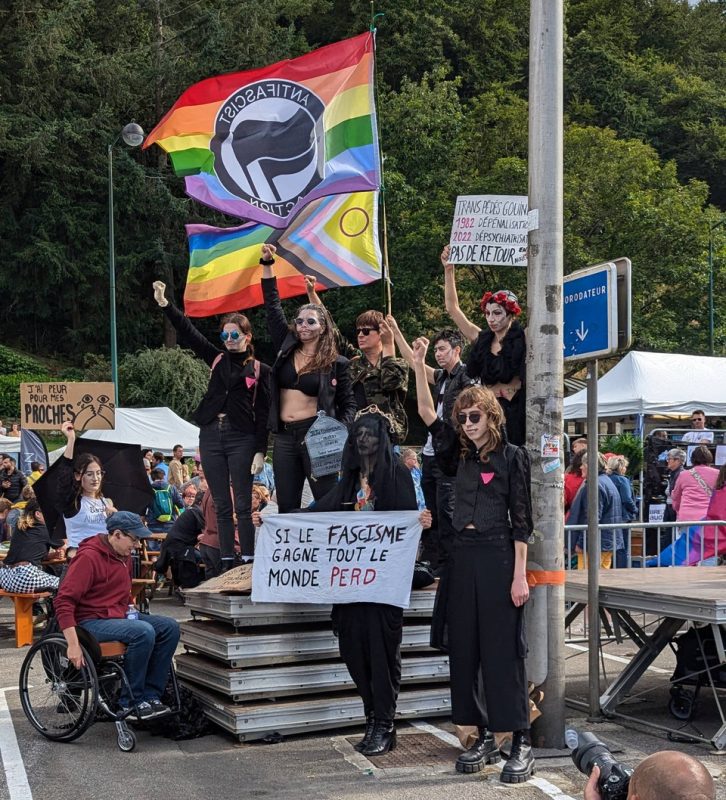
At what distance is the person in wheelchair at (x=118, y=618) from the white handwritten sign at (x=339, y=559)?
751 millimetres

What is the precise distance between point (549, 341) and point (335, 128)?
140 inches

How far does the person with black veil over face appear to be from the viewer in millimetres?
6652

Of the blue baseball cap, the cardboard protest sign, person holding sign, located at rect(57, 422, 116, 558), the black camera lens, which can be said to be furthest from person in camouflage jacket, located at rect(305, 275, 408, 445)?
the cardboard protest sign

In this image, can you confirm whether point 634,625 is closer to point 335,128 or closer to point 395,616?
point 395,616

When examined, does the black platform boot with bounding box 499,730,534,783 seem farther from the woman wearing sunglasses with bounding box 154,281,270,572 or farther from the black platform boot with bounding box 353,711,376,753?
the woman wearing sunglasses with bounding box 154,281,270,572

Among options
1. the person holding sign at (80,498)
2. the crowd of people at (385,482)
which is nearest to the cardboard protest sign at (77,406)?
the person holding sign at (80,498)

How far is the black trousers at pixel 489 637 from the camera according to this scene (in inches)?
241

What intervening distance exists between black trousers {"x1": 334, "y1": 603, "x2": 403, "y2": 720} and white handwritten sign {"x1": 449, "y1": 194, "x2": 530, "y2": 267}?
2322 mm

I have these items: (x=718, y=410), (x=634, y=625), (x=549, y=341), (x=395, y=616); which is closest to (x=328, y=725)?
(x=395, y=616)

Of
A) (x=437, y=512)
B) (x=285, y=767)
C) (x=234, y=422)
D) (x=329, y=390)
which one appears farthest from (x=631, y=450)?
(x=285, y=767)

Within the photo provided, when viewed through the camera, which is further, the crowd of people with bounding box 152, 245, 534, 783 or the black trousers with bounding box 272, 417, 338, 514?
the black trousers with bounding box 272, 417, 338, 514

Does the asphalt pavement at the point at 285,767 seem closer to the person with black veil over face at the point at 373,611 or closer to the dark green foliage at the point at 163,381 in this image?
the person with black veil over face at the point at 373,611

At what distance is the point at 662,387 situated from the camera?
2266 cm

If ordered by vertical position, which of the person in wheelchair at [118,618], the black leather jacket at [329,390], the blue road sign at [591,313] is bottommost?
the person in wheelchair at [118,618]
